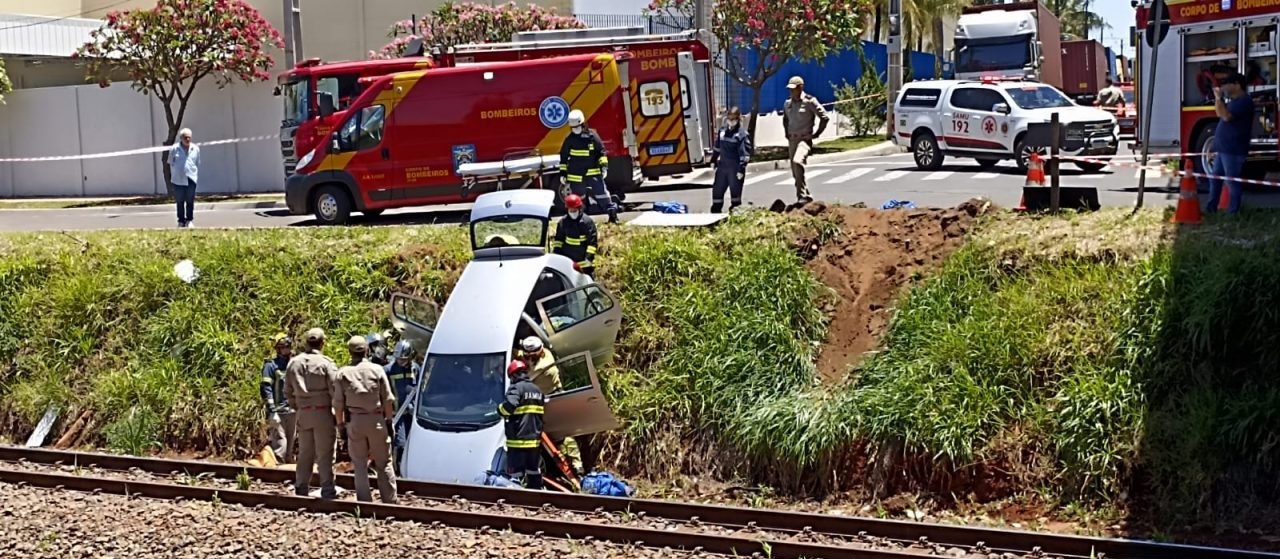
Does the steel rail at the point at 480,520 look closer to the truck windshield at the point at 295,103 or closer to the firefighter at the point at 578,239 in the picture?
the firefighter at the point at 578,239

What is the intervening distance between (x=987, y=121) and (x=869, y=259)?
461 inches

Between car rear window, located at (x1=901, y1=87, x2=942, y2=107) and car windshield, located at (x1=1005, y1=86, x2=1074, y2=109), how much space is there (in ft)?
4.70

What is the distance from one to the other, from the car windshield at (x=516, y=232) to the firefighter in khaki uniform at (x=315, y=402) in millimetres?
3133

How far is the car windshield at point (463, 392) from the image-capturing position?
12.5 meters

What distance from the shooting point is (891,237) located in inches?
603

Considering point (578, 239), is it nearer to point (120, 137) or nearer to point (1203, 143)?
point (1203, 143)

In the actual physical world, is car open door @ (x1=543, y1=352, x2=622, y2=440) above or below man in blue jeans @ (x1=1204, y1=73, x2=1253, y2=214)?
below

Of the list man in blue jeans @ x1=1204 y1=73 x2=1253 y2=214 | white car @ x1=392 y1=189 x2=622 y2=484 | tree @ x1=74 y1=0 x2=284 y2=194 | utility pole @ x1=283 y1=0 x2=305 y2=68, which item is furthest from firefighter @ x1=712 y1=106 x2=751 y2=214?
tree @ x1=74 y1=0 x2=284 y2=194

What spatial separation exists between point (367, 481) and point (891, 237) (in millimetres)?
6856

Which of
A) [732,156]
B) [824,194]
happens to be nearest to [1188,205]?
[732,156]

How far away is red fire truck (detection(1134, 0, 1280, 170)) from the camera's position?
60.9 ft

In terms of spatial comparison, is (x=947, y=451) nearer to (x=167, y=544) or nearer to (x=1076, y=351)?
(x=1076, y=351)

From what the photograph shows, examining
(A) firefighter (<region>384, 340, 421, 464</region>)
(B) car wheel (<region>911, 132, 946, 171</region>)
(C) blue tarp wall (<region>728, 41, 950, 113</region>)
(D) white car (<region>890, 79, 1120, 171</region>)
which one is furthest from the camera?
(C) blue tarp wall (<region>728, 41, 950, 113</region>)

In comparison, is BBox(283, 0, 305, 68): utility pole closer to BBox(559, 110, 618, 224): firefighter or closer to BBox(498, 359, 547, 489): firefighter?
BBox(559, 110, 618, 224): firefighter
